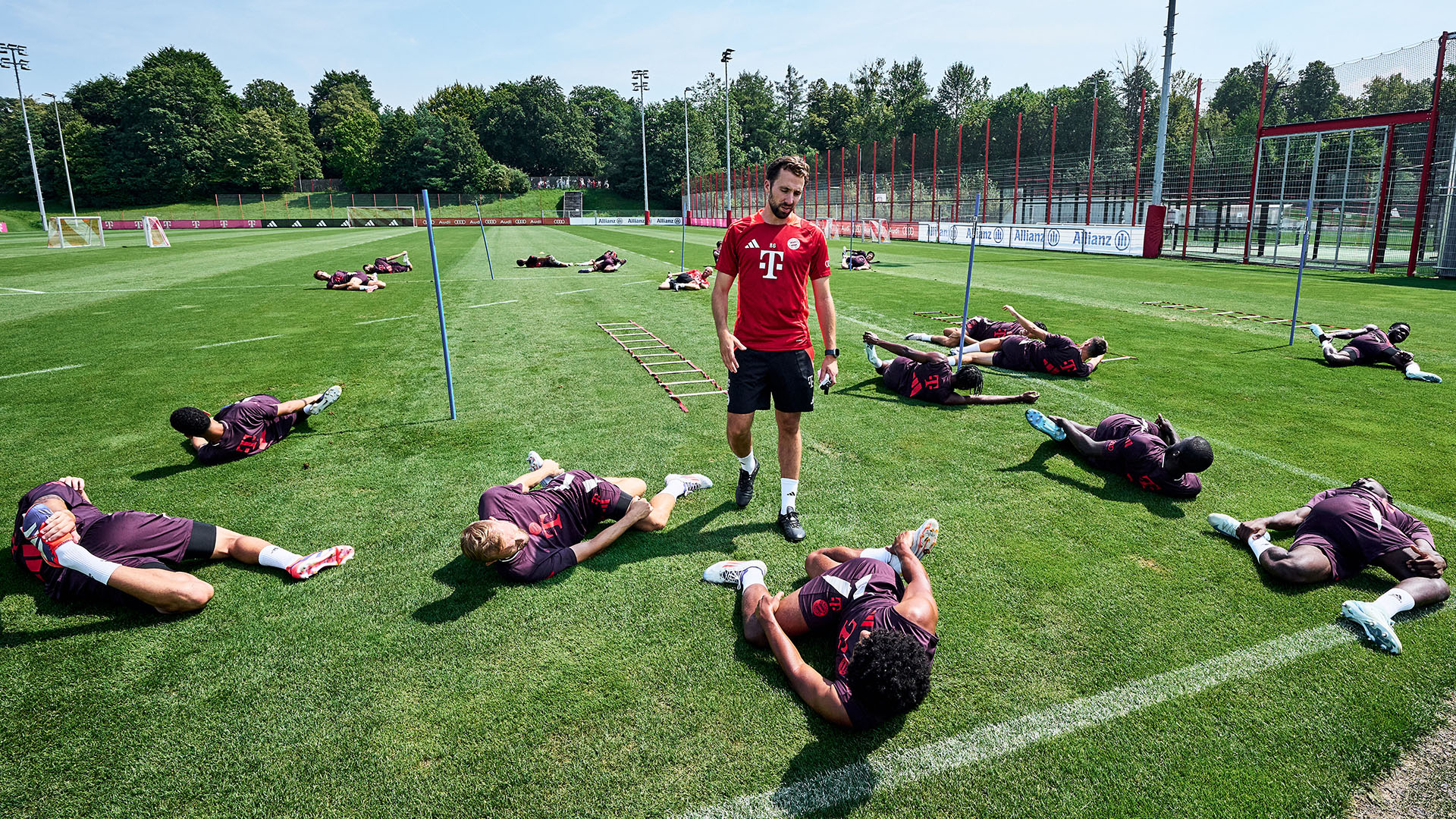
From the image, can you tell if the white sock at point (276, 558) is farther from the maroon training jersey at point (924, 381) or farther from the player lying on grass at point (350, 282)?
the player lying on grass at point (350, 282)

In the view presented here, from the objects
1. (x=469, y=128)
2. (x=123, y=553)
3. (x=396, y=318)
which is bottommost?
(x=123, y=553)

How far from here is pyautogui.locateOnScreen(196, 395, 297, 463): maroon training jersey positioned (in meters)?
6.27

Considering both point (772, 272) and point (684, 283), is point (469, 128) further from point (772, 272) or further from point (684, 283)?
point (772, 272)

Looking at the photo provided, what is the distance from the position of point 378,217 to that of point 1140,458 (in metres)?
Result: 75.3

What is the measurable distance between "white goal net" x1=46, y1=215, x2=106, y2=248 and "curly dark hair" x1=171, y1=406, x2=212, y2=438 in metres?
39.6

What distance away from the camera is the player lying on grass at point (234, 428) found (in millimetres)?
5988

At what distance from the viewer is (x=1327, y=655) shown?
3.60 meters

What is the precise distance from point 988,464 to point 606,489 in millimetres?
3301

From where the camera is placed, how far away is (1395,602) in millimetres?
3852

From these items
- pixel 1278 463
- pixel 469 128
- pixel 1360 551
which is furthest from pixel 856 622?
pixel 469 128

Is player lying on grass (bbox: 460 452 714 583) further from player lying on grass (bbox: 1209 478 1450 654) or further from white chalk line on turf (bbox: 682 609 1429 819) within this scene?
player lying on grass (bbox: 1209 478 1450 654)

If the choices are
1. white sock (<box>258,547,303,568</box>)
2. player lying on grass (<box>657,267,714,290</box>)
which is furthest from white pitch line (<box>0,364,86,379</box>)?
player lying on grass (<box>657,267,714,290</box>)

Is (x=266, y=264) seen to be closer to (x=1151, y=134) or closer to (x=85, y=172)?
(x=1151, y=134)

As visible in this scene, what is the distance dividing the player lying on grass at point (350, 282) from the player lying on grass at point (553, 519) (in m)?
15.2
